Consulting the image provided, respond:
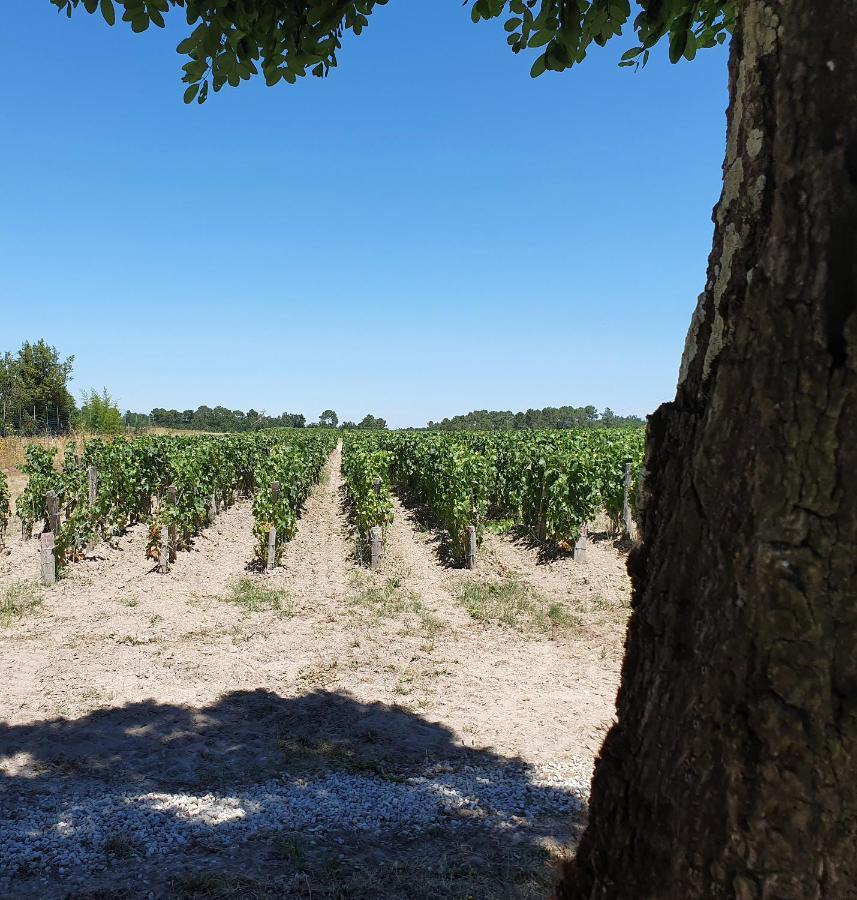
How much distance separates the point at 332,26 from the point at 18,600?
9.34 meters

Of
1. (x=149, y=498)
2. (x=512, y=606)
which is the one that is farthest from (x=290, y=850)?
(x=149, y=498)

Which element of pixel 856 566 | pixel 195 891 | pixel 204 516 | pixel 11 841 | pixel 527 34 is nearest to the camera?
pixel 856 566

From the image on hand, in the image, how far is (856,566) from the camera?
3.63 feet

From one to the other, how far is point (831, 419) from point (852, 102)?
1.94 feet

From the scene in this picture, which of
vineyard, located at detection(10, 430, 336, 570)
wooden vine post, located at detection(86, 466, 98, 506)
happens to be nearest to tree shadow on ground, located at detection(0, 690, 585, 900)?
vineyard, located at detection(10, 430, 336, 570)

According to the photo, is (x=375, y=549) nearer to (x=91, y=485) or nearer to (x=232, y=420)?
(x=91, y=485)

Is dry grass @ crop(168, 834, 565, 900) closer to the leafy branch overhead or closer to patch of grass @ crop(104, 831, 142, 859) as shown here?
patch of grass @ crop(104, 831, 142, 859)

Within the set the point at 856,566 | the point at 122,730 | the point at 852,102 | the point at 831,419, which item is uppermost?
the point at 852,102

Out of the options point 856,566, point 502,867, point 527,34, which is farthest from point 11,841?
point 527,34

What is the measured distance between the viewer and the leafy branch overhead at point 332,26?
3330 millimetres

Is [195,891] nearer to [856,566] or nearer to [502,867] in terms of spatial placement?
[502,867]

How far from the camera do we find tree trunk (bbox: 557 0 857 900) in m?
1.12

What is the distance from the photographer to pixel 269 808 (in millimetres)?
4340

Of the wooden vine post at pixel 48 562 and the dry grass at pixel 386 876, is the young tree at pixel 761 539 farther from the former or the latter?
the wooden vine post at pixel 48 562
